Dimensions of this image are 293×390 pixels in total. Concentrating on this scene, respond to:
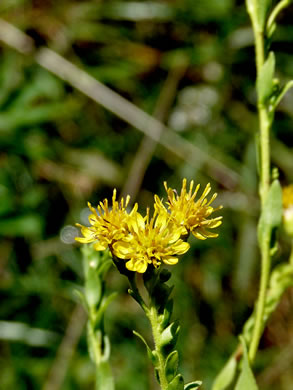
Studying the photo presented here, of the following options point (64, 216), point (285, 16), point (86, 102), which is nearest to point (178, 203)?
point (64, 216)

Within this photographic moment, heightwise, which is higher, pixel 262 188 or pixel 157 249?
pixel 262 188

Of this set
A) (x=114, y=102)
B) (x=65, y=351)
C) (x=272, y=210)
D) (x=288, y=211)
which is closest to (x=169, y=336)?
(x=272, y=210)

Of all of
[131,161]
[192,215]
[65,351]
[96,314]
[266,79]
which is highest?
[266,79]

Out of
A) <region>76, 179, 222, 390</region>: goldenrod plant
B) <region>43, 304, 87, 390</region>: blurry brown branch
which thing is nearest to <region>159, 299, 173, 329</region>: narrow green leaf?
<region>76, 179, 222, 390</region>: goldenrod plant

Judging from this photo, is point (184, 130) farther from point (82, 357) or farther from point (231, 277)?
point (82, 357)

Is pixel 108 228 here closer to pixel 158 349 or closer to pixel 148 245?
pixel 148 245
